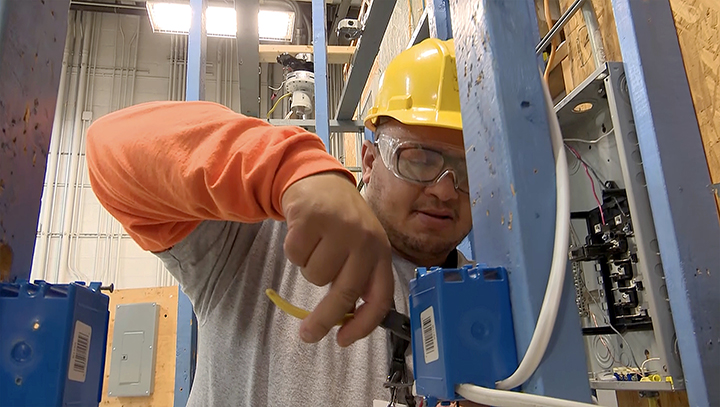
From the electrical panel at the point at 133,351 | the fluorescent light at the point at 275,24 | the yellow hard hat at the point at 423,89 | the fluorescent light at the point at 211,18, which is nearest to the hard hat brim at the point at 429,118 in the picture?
the yellow hard hat at the point at 423,89

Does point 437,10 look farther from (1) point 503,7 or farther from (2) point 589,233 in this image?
(1) point 503,7

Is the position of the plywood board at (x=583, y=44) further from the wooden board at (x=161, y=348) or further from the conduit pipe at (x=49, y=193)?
the conduit pipe at (x=49, y=193)

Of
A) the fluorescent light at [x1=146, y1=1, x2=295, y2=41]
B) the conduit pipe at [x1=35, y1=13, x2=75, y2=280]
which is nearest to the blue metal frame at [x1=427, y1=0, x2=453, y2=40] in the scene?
the fluorescent light at [x1=146, y1=1, x2=295, y2=41]

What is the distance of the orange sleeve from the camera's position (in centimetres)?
51

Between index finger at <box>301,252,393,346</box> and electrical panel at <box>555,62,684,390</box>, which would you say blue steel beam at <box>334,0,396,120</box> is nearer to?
electrical panel at <box>555,62,684,390</box>

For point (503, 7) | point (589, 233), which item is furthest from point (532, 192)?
point (589, 233)

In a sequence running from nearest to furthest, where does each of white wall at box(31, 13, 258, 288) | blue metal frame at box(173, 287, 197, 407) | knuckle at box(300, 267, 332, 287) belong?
1. knuckle at box(300, 267, 332, 287)
2. blue metal frame at box(173, 287, 197, 407)
3. white wall at box(31, 13, 258, 288)

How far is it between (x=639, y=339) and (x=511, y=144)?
1.20 meters

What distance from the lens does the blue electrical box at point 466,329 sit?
1.27 ft

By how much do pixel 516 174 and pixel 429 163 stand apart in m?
0.57

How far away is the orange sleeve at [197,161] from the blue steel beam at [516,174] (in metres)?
0.15

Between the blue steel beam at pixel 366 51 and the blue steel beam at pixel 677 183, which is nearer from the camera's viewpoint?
the blue steel beam at pixel 677 183

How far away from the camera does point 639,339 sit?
1353mm

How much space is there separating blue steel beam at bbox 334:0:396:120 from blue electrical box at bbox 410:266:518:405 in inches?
49.0
